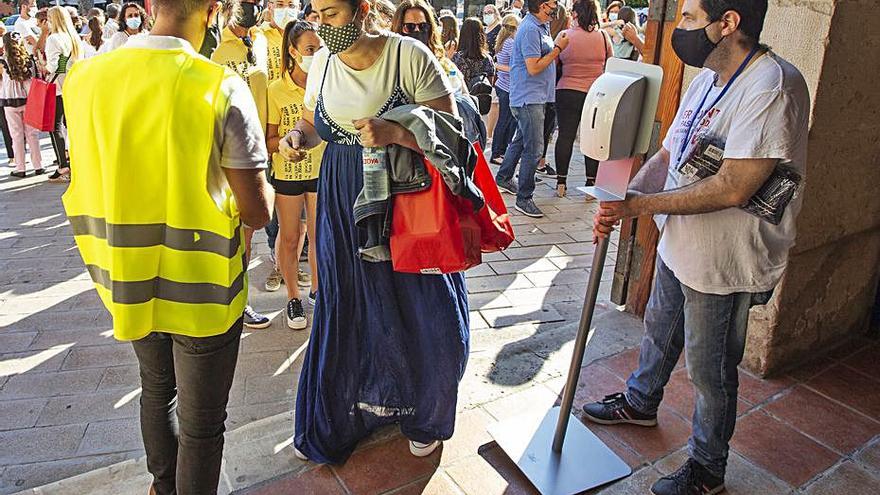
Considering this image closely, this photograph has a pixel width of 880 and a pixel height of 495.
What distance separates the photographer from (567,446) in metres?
2.64

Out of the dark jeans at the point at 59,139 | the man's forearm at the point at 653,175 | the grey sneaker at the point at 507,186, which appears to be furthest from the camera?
the dark jeans at the point at 59,139

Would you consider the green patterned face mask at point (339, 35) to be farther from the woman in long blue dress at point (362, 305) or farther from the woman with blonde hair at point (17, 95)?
the woman with blonde hair at point (17, 95)

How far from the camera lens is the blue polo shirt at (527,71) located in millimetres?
6221

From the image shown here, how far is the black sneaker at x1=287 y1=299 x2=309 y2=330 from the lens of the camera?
3945 millimetres

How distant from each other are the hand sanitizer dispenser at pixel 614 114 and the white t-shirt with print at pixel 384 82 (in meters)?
0.56

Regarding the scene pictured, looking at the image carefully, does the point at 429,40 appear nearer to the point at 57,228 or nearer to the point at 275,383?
the point at 275,383

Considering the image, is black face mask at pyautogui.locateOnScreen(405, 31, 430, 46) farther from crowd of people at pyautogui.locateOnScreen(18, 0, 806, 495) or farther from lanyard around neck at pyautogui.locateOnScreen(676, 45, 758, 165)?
lanyard around neck at pyautogui.locateOnScreen(676, 45, 758, 165)

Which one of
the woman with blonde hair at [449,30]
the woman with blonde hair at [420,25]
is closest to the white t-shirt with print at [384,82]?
the woman with blonde hair at [420,25]

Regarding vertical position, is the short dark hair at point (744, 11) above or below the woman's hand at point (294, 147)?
above

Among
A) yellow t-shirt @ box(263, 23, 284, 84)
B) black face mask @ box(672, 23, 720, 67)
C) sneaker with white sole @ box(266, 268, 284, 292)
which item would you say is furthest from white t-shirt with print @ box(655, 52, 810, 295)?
yellow t-shirt @ box(263, 23, 284, 84)

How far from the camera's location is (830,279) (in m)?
3.25

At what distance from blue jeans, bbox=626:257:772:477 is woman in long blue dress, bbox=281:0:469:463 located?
31.3 inches

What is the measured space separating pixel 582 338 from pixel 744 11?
119 cm

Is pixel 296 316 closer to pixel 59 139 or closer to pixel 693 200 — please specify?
pixel 693 200
